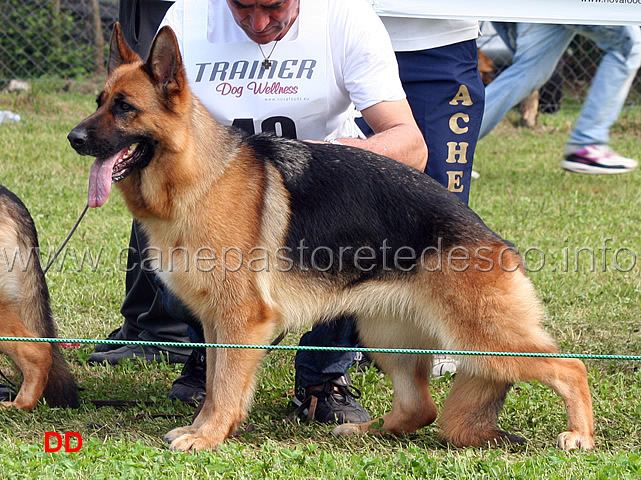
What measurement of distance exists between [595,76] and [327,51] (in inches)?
165

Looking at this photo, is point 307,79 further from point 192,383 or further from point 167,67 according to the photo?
point 192,383

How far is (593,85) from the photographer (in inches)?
272

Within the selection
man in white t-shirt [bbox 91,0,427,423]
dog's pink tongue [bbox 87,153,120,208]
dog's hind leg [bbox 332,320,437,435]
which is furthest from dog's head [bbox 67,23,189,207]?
dog's hind leg [bbox 332,320,437,435]

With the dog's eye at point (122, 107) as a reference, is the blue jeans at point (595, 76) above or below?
below

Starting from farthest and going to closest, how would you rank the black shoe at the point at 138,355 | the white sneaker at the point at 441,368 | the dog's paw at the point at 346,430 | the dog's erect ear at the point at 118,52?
the black shoe at the point at 138,355
the white sneaker at the point at 441,368
the dog's paw at the point at 346,430
the dog's erect ear at the point at 118,52

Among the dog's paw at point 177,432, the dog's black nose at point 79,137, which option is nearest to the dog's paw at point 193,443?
the dog's paw at point 177,432

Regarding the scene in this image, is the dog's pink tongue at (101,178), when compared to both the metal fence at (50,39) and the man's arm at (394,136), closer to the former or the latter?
the man's arm at (394,136)

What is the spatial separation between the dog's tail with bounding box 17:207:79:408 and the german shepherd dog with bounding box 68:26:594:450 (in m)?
0.61

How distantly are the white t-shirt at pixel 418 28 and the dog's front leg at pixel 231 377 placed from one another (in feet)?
6.58

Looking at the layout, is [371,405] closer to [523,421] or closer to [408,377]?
[408,377]

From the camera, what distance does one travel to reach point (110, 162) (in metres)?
2.85

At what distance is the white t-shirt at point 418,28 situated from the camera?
433cm

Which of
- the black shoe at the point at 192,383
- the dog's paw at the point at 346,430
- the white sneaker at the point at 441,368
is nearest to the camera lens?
the dog's paw at the point at 346,430

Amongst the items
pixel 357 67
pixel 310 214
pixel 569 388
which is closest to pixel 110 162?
pixel 310 214
